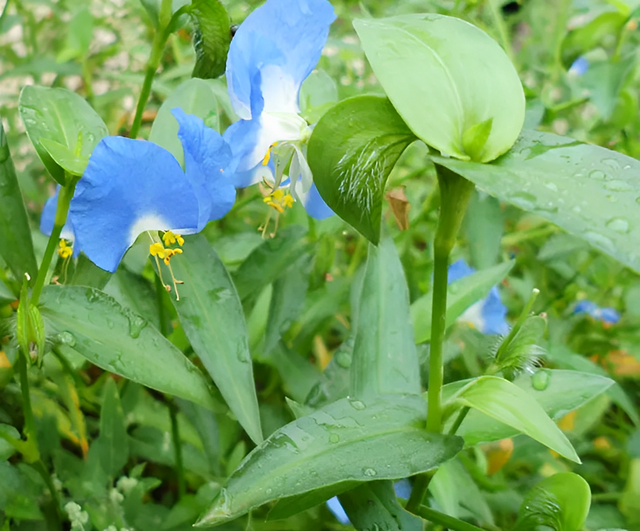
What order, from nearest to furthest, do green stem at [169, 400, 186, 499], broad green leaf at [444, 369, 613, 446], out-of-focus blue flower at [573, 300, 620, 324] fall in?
broad green leaf at [444, 369, 613, 446] → green stem at [169, 400, 186, 499] → out-of-focus blue flower at [573, 300, 620, 324]

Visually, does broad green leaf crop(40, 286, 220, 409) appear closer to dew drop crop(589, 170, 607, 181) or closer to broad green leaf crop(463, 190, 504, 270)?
dew drop crop(589, 170, 607, 181)

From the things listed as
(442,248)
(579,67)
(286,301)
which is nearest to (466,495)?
(286,301)

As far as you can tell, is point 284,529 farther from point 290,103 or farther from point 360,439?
point 290,103

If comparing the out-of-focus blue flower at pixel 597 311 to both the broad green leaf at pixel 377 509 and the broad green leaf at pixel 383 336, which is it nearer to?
the broad green leaf at pixel 383 336

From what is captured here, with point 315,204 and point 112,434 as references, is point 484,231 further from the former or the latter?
point 112,434

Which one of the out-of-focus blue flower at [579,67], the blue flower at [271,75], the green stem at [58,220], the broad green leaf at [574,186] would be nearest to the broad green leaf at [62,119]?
the green stem at [58,220]

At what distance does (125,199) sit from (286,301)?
0.98 ft

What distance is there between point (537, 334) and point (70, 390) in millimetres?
522

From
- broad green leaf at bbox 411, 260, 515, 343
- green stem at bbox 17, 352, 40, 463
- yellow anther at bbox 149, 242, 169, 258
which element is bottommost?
broad green leaf at bbox 411, 260, 515, 343

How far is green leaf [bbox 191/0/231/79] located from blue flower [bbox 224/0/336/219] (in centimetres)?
5

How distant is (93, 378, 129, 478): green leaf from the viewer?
0.64 m

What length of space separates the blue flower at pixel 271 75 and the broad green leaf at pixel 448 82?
140 millimetres

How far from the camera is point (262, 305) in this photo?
81cm

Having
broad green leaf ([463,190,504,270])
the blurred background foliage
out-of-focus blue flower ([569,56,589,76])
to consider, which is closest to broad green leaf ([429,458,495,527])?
the blurred background foliage
